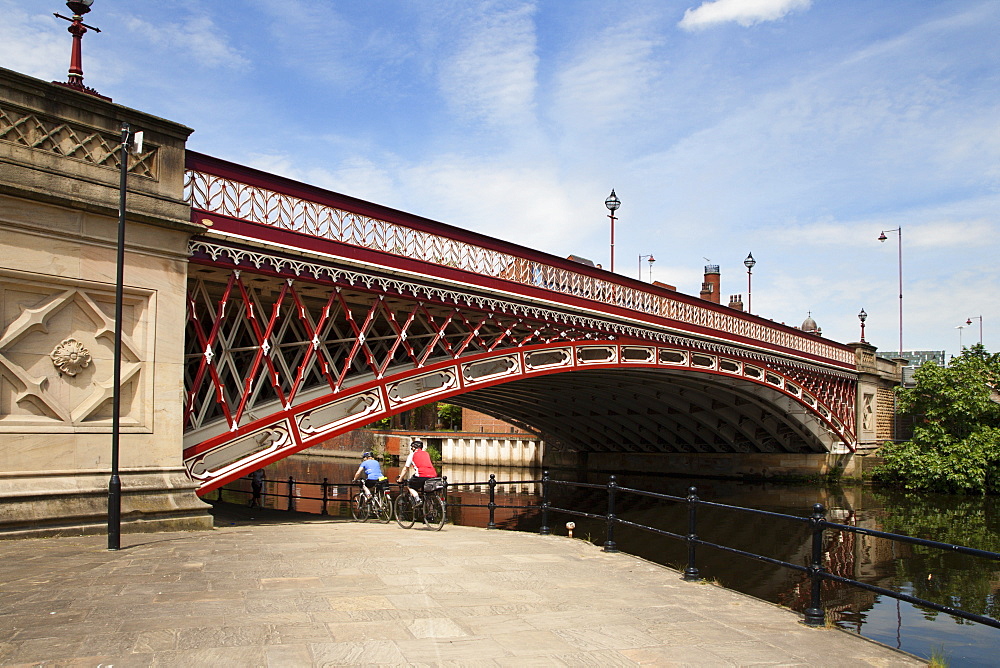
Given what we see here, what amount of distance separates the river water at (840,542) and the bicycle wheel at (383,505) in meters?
1.58

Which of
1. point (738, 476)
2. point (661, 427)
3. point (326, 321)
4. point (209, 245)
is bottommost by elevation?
point (738, 476)

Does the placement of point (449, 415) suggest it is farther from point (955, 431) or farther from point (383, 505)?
point (383, 505)

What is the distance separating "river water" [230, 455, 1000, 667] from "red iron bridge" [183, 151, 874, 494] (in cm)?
265

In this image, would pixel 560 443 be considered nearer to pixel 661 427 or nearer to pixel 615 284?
pixel 661 427

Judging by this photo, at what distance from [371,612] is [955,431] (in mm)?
37301

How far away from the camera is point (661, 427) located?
41.6 metres

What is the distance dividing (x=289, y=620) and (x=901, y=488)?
38772mm

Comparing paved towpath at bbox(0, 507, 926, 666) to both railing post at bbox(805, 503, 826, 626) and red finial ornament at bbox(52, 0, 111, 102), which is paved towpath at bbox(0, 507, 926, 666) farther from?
red finial ornament at bbox(52, 0, 111, 102)

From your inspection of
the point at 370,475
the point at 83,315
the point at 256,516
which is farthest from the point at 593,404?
the point at 83,315

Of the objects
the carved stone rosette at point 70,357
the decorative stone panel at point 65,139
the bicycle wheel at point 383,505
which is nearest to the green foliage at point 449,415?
the bicycle wheel at point 383,505

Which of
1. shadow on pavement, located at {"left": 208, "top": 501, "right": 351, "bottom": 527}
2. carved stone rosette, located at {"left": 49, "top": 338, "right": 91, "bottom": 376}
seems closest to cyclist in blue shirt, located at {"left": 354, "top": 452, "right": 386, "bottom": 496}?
shadow on pavement, located at {"left": 208, "top": 501, "right": 351, "bottom": 527}

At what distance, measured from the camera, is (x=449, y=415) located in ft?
237

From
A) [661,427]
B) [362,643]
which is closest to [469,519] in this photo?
[661,427]

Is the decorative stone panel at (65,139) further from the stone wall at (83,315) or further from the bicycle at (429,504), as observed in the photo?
the bicycle at (429,504)
